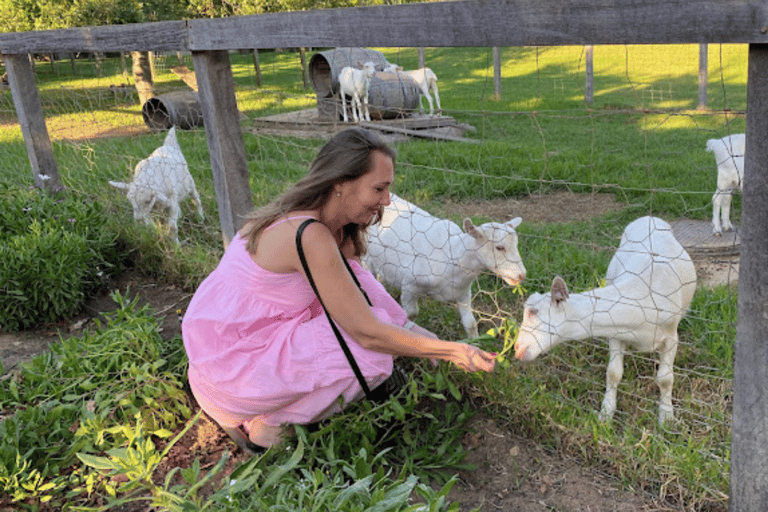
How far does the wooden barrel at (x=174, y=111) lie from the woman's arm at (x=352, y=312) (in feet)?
30.5

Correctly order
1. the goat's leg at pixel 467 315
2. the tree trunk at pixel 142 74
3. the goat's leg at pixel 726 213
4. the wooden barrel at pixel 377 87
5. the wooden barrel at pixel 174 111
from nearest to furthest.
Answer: the goat's leg at pixel 467 315, the goat's leg at pixel 726 213, the wooden barrel at pixel 174 111, the wooden barrel at pixel 377 87, the tree trunk at pixel 142 74

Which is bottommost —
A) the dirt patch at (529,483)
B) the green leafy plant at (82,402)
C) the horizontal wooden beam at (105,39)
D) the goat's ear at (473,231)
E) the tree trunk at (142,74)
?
the dirt patch at (529,483)

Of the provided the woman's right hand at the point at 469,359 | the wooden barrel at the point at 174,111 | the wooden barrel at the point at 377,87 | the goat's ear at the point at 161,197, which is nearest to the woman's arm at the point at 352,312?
the woman's right hand at the point at 469,359

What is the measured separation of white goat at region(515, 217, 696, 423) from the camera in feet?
10.2

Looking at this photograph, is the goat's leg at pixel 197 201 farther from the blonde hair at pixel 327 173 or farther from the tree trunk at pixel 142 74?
the tree trunk at pixel 142 74

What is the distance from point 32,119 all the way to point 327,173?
4440 millimetres

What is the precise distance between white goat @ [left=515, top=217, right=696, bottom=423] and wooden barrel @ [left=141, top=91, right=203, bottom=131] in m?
9.34

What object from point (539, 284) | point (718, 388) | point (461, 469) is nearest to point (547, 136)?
point (539, 284)

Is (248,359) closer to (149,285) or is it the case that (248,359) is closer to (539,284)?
(539,284)

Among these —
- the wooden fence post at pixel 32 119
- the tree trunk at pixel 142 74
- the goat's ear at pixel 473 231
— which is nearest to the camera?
the goat's ear at pixel 473 231

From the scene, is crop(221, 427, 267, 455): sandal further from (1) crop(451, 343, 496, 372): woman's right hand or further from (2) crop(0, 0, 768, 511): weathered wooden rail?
(2) crop(0, 0, 768, 511): weathered wooden rail

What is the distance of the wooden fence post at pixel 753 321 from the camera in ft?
6.91

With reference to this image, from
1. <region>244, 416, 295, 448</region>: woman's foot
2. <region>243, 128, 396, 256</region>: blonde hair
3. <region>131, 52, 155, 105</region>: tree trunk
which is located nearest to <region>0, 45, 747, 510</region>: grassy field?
<region>243, 128, 396, 256</region>: blonde hair

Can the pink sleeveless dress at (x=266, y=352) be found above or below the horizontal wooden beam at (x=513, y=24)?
A: below
